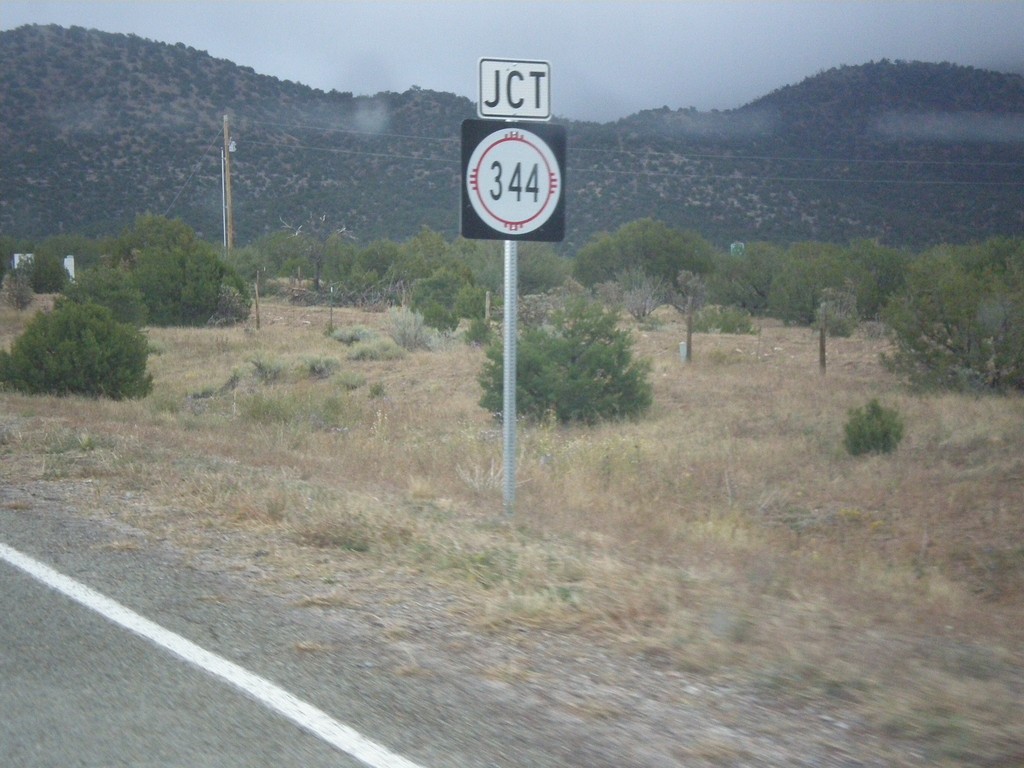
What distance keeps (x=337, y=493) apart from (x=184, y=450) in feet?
11.0

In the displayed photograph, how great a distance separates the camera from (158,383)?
93.4ft

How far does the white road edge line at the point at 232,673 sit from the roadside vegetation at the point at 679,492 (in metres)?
1.06

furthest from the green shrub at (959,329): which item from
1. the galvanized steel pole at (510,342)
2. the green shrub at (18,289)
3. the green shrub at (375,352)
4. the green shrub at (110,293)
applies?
the green shrub at (18,289)

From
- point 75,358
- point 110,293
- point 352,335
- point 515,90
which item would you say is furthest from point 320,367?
point 515,90

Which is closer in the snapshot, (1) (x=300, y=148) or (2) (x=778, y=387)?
(2) (x=778, y=387)

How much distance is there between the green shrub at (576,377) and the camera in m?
22.8

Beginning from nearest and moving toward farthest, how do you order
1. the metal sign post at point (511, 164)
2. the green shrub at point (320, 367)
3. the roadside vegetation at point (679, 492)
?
the roadside vegetation at point (679, 492), the metal sign post at point (511, 164), the green shrub at point (320, 367)

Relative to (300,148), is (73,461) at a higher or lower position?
lower

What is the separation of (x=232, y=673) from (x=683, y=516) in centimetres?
626

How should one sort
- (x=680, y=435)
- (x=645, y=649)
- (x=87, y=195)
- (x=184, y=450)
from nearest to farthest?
(x=645, y=649)
(x=184, y=450)
(x=680, y=435)
(x=87, y=195)

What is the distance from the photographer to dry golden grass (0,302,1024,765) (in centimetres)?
530

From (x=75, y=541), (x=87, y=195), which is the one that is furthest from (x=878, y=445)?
(x=87, y=195)

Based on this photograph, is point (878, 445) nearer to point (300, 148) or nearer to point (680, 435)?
point (680, 435)

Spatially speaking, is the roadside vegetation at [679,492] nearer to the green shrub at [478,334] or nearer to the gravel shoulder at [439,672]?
the gravel shoulder at [439,672]
